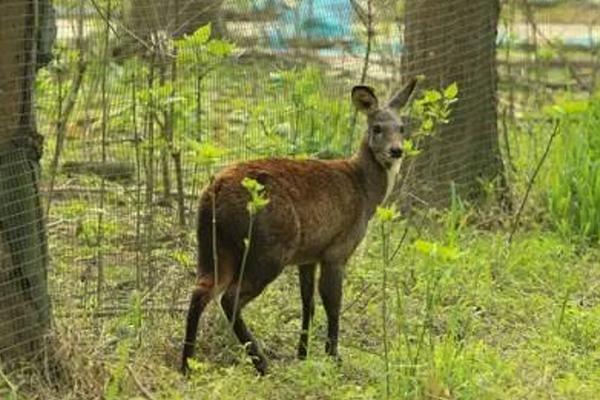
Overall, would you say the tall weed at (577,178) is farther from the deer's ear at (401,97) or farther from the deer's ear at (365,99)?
the deer's ear at (365,99)

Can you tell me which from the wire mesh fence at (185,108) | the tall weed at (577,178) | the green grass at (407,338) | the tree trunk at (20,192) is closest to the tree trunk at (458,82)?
the wire mesh fence at (185,108)

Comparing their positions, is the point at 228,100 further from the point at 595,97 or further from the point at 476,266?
the point at 595,97

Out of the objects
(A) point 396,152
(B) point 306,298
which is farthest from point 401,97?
(B) point 306,298

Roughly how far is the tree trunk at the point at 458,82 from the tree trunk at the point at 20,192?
3.82m

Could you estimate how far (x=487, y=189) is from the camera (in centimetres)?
1018

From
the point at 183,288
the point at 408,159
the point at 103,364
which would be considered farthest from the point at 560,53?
the point at 103,364

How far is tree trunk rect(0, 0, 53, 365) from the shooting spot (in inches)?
246

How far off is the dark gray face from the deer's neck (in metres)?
0.03

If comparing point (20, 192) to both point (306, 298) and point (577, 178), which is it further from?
point (577, 178)

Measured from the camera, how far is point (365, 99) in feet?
26.3

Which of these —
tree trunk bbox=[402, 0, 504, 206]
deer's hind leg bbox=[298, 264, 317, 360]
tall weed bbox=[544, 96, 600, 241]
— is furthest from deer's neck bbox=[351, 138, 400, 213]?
tall weed bbox=[544, 96, 600, 241]

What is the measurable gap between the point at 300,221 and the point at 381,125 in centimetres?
104

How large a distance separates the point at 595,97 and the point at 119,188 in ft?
11.6

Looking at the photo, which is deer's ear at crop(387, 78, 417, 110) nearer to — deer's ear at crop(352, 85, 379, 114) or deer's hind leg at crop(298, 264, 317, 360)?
deer's ear at crop(352, 85, 379, 114)
